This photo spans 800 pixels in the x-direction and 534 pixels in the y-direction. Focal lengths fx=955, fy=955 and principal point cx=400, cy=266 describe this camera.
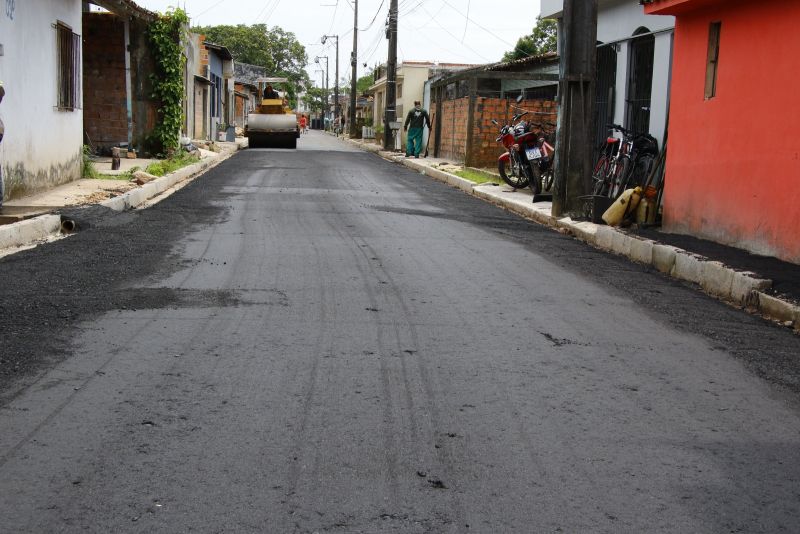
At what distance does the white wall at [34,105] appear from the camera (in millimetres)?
12477

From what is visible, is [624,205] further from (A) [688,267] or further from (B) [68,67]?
(B) [68,67]

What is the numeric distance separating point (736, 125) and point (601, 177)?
466cm

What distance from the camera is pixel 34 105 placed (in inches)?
544

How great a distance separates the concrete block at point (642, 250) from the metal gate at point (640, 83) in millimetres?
5041

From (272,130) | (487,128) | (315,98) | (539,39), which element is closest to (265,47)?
(315,98)

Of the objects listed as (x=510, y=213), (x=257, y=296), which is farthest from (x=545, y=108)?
(x=257, y=296)

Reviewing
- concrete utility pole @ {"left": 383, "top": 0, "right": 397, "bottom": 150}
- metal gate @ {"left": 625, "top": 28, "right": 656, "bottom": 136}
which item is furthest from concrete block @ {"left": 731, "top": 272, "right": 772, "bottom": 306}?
concrete utility pole @ {"left": 383, "top": 0, "right": 397, "bottom": 150}

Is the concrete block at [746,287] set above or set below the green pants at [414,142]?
below

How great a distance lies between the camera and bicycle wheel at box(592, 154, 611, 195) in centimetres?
1442

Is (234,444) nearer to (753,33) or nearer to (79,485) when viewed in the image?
(79,485)

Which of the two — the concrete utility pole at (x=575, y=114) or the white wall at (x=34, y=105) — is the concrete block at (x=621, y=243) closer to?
the concrete utility pole at (x=575, y=114)

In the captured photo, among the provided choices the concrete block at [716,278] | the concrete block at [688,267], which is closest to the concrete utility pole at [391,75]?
the concrete block at [688,267]

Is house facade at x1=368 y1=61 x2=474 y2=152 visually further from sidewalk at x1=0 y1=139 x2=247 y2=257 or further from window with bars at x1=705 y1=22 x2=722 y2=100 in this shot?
window with bars at x1=705 y1=22 x2=722 y2=100

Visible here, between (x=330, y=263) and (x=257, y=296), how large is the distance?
1680mm
